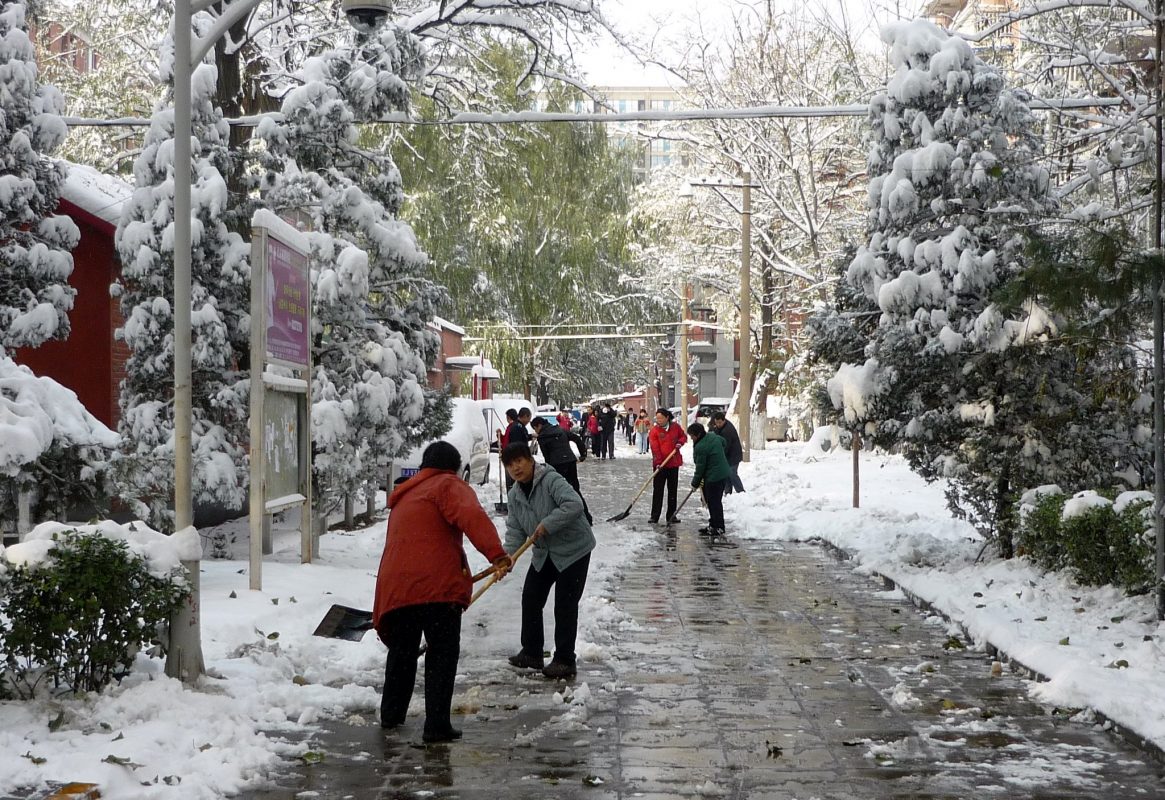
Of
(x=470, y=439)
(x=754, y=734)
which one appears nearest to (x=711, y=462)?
A: (x=470, y=439)

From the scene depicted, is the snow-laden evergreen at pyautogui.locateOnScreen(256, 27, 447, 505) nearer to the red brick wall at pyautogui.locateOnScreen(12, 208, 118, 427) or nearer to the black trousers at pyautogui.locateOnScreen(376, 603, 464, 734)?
the red brick wall at pyautogui.locateOnScreen(12, 208, 118, 427)

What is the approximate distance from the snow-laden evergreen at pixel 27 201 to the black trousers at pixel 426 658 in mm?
6028

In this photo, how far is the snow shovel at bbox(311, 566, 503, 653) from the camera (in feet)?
32.8

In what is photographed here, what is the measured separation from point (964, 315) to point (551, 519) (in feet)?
21.0

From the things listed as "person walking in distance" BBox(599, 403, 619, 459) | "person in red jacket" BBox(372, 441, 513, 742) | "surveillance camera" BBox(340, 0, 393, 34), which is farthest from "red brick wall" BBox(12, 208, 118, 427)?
"person walking in distance" BBox(599, 403, 619, 459)

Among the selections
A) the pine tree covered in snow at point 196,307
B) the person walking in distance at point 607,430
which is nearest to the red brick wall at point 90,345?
the pine tree covered in snow at point 196,307

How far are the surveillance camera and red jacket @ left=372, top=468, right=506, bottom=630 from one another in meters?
4.85

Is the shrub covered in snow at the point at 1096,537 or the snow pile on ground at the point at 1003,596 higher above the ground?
the shrub covered in snow at the point at 1096,537

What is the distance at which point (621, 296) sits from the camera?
1940 inches

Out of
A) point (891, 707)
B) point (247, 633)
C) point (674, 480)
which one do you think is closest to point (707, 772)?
point (891, 707)

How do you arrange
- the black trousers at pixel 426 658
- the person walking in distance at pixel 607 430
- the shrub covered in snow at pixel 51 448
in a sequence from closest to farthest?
1. the black trousers at pixel 426 658
2. the shrub covered in snow at pixel 51 448
3. the person walking in distance at pixel 607 430

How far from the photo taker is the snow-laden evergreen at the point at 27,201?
38.3 feet

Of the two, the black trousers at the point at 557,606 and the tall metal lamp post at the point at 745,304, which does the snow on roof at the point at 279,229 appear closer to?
the black trousers at the point at 557,606

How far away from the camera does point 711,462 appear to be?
20172 millimetres
